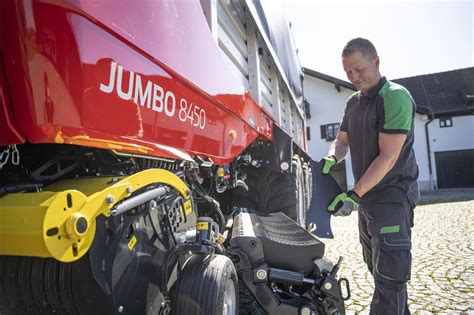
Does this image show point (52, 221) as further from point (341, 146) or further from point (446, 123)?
point (446, 123)

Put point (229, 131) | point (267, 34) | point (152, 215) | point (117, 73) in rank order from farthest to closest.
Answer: point (267, 34) → point (229, 131) → point (152, 215) → point (117, 73)

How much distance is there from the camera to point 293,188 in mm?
3645

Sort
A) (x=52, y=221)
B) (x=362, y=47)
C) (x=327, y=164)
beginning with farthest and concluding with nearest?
(x=327, y=164) → (x=362, y=47) → (x=52, y=221)

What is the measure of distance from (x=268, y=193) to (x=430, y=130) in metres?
20.0

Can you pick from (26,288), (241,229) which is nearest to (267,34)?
(241,229)

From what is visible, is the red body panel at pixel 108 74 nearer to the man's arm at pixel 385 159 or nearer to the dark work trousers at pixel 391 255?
the man's arm at pixel 385 159

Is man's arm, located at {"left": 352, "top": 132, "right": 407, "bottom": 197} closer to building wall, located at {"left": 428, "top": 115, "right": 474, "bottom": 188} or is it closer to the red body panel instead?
the red body panel

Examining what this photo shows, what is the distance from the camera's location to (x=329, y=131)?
20922 millimetres

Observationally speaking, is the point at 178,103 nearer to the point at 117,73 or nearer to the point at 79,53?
the point at 117,73

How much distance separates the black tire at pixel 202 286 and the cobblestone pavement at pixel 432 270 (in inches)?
72.1

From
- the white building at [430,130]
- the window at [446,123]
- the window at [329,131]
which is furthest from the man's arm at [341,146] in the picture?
the window at [446,123]

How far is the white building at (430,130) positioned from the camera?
2020 centimetres

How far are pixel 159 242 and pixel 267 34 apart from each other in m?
2.53

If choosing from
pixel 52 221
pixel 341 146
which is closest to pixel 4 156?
pixel 52 221
